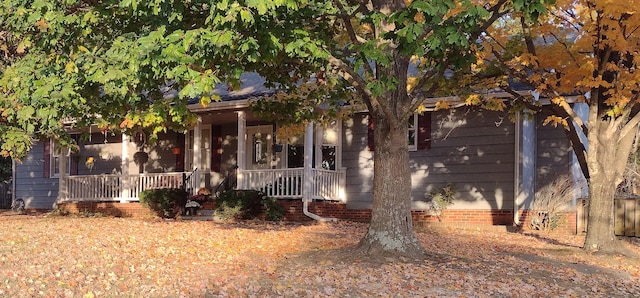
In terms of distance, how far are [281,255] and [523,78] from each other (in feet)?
17.9

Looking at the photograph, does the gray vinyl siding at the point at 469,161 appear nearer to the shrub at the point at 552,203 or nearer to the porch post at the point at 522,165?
the porch post at the point at 522,165

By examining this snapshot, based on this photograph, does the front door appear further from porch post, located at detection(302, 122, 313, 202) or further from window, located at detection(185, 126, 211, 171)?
porch post, located at detection(302, 122, 313, 202)

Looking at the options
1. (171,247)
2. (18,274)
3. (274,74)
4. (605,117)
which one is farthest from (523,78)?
(18,274)

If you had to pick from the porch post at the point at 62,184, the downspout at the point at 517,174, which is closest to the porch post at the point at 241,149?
the downspout at the point at 517,174

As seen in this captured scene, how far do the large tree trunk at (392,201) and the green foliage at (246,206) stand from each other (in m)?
7.36

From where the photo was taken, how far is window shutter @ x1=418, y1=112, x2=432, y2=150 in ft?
58.3

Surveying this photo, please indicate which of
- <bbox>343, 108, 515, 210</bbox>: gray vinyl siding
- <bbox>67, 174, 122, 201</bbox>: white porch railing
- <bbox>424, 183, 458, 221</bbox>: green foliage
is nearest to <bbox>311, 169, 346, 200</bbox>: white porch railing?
<bbox>343, 108, 515, 210</bbox>: gray vinyl siding

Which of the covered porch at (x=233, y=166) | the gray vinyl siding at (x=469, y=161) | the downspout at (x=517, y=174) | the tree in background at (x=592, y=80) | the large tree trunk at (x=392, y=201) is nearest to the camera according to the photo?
the large tree trunk at (x=392, y=201)

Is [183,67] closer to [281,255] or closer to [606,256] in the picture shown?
[281,255]

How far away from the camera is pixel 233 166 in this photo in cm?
2091

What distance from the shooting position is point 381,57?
8.45 m

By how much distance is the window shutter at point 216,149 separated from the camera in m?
21.2

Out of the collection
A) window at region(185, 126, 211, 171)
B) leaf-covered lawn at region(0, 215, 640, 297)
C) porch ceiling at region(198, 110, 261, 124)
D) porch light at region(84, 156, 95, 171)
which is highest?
porch ceiling at region(198, 110, 261, 124)

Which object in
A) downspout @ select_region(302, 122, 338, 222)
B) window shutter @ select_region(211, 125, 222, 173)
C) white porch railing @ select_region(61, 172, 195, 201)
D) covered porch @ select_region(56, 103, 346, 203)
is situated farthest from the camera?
window shutter @ select_region(211, 125, 222, 173)
